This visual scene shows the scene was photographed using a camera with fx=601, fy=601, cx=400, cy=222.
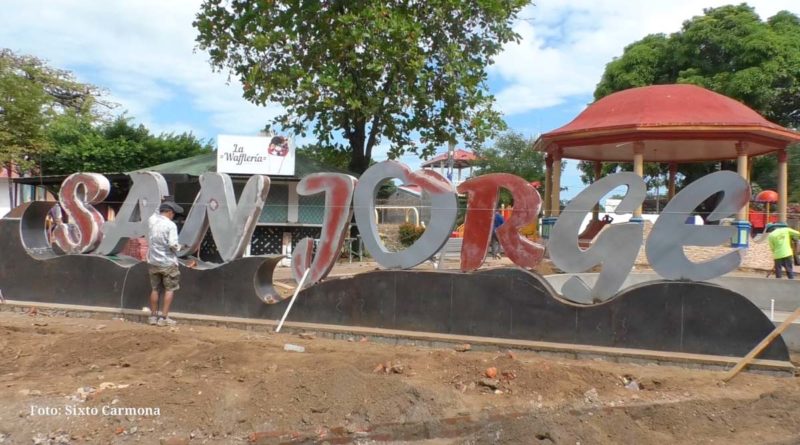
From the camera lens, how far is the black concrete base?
7.36 m

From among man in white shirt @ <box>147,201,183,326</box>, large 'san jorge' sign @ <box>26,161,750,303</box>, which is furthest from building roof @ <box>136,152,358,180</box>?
man in white shirt @ <box>147,201,183,326</box>

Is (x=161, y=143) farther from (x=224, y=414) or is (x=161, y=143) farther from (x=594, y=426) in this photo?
(x=594, y=426)

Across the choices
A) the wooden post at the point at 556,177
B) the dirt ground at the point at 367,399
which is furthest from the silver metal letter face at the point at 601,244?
the wooden post at the point at 556,177

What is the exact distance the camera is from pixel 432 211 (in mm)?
8508

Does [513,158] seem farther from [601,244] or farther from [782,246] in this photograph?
[601,244]

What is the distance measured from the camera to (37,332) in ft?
29.7

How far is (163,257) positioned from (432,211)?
4351 millimetres

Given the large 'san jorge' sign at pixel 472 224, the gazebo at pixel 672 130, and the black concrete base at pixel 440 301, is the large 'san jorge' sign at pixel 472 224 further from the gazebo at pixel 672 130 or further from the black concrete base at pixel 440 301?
the gazebo at pixel 672 130

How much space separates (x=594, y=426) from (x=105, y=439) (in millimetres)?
4334

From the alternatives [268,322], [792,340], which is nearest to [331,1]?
[268,322]

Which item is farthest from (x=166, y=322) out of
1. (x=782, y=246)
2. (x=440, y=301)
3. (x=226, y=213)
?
(x=782, y=246)

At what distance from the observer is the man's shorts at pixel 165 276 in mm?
9508

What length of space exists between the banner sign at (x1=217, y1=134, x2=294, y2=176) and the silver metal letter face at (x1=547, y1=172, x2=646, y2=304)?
45.1ft

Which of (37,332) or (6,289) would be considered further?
(6,289)
